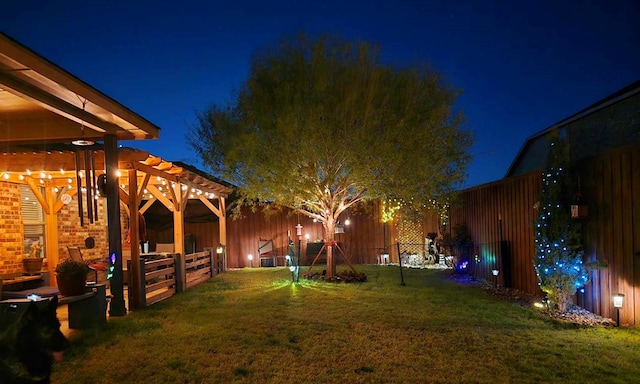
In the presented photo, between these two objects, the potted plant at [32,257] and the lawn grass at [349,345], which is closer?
the lawn grass at [349,345]

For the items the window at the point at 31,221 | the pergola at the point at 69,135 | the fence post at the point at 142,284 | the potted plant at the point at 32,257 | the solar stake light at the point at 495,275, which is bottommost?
the solar stake light at the point at 495,275

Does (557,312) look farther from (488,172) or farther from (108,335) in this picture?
(488,172)

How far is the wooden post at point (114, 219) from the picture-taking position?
658 cm

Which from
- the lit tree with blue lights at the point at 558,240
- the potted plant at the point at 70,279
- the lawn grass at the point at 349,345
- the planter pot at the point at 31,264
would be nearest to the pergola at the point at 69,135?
the planter pot at the point at 31,264

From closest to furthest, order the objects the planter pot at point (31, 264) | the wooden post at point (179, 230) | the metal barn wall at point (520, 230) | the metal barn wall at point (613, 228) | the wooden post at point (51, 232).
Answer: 1. the metal barn wall at point (613, 228)
2. the metal barn wall at point (520, 230)
3. the planter pot at point (31, 264)
4. the wooden post at point (51, 232)
5. the wooden post at point (179, 230)

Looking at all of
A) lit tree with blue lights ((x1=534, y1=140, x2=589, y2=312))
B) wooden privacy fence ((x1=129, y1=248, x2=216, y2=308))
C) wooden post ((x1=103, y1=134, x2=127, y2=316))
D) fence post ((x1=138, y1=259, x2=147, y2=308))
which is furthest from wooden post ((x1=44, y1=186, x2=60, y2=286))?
lit tree with blue lights ((x1=534, y1=140, x2=589, y2=312))

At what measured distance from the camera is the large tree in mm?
8531

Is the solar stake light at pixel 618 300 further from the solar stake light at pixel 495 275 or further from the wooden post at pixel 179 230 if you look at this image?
the wooden post at pixel 179 230

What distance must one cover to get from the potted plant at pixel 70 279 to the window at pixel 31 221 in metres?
4.65

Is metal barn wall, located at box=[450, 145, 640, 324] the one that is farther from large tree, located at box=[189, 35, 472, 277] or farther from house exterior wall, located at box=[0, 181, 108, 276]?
house exterior wall, located at box=[0, 181, 108, 276]

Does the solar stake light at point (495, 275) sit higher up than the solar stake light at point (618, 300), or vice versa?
the solar stake light at point (618, 300)

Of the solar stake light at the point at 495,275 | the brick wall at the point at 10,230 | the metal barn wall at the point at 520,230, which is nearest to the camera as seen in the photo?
the metal barn wall at the point at 520,230

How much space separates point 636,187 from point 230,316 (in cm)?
595

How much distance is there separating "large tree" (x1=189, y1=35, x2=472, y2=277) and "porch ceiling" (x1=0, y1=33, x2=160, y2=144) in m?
2.71
